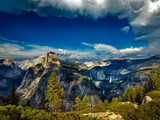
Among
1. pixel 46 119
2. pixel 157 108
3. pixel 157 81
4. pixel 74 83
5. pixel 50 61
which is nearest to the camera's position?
pixel 46 119

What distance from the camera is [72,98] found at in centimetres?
13950

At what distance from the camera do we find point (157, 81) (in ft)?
155

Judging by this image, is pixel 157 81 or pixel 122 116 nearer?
pixel 122 116

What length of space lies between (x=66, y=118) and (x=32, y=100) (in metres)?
159

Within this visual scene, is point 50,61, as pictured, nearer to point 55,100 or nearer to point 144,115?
point 55,100

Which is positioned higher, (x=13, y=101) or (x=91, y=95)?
(x=13, y=101)

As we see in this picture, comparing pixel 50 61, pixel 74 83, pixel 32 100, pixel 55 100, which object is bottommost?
pixel 32 100

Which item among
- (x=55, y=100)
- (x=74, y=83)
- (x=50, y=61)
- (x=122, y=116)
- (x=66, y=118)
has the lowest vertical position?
(x=74, y=83)

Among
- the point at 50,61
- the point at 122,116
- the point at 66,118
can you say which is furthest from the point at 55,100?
the point at 50,61

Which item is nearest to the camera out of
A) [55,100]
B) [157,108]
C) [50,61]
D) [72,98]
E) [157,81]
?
[157,108]

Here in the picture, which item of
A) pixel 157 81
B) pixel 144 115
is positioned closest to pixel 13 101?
pixel 144 115

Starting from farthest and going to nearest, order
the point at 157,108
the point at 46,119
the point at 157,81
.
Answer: the point at 157,81, the point at 157,108, the point at 46,119

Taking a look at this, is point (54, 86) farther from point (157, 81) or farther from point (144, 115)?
point (157, 81)

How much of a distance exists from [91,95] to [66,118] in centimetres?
14043
